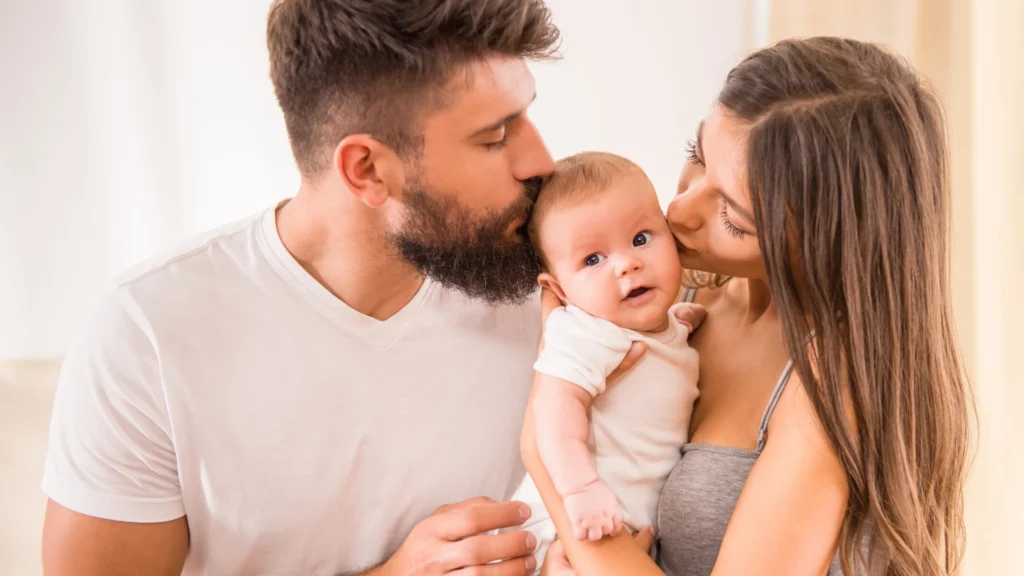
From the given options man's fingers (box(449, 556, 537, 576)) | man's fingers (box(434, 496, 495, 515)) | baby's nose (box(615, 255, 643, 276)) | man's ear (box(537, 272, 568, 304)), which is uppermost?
baby's nose (box(615, 255, 643, 276))

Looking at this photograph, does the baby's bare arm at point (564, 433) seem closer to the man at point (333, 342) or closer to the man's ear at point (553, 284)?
the man's ear at point (553, 284)

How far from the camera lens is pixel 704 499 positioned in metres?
1.14

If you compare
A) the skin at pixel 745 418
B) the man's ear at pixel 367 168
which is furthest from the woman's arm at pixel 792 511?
the man's ear at pixel 367 168

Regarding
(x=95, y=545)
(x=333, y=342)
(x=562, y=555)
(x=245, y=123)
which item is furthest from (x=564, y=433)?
(x=245, y=123)

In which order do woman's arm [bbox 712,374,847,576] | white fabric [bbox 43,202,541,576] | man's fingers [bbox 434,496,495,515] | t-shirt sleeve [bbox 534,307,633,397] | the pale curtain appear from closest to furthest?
woman's arm [bbox 712,374,847,576] → t-shirt sleeve [bbox 534,307,633,397] → white fabric [bbox 43,202,541,576] → man's fingers [bbox 434,496,495,515] → the pale curtain

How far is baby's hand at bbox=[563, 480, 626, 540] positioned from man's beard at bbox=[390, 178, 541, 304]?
1.35 feet

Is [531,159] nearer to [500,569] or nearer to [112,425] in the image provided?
[500,569]

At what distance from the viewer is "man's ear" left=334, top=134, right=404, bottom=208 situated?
1268mm

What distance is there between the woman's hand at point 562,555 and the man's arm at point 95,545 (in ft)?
2.00

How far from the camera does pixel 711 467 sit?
3.80 feet

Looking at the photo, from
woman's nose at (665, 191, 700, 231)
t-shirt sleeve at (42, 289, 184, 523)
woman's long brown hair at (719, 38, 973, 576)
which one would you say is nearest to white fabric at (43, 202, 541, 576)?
t-shirt sleeve at (42, 289, 184, 523)

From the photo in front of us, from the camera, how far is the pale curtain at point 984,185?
1.90 m

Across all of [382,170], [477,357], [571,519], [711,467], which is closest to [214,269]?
[382,170]

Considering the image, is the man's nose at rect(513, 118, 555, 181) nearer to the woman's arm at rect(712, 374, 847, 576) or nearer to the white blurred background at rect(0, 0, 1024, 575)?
the woman's arm at rect(712, 374, 847, 576)
